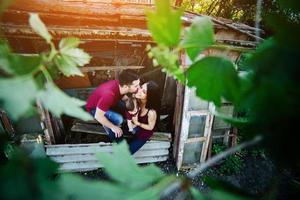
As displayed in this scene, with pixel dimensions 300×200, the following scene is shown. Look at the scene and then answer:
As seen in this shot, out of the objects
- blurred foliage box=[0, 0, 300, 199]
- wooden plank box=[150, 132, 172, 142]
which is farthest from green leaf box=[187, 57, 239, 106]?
wooden plank box=[150, 132, 172, 142]

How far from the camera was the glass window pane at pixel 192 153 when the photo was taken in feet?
21.4

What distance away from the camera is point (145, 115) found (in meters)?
5.80

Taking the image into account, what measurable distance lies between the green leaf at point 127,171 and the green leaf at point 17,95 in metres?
0.26

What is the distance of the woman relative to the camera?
219 inches

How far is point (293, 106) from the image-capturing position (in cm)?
46

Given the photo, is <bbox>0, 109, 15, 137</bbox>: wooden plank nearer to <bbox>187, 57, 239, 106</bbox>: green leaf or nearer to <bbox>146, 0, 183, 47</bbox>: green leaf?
<bbox>187, 57, 239, 106</bbox>: green leaf

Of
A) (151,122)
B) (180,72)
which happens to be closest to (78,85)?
(151,122)

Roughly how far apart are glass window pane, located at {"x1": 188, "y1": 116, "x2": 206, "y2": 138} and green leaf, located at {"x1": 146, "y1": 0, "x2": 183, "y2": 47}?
18.5ft

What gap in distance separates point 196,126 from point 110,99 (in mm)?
2370

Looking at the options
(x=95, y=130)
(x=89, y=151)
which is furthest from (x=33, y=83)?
(x=95, y=130)

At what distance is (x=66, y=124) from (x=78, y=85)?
4.30ft

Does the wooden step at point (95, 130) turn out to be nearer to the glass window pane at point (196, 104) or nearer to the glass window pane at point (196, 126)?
the glass window pane at point (196, 126)

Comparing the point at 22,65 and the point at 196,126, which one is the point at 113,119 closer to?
the point at 196,126

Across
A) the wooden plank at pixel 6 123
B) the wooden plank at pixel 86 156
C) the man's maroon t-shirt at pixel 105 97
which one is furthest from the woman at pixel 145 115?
the wooden plank at pixel 6 123
